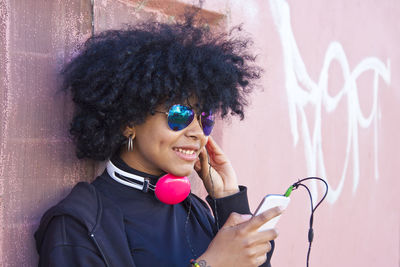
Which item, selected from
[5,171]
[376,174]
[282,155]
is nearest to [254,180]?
[282,155]

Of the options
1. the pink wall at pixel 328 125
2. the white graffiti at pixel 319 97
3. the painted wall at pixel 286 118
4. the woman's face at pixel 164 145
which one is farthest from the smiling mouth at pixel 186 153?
the white graffiti at pixel 319 97

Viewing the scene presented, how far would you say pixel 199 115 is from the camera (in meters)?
2.05

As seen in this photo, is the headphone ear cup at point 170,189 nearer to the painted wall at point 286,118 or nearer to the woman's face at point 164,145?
the woman's face at point 164,145

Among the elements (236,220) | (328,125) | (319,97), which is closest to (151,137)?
(236,220)

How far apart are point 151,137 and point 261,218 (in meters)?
0.55

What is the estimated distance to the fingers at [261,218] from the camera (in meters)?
1.76

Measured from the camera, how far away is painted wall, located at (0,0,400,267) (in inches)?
82.2

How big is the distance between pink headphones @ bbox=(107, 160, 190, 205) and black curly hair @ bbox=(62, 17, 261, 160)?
13cm

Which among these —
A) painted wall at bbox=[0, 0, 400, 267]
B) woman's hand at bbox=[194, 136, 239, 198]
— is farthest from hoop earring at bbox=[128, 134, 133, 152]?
woman's hand at bbox=[194, 136, 239, 198]

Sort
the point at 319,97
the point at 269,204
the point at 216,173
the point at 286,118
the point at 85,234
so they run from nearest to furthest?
the point at 85,234, the point at 269,204, the point at 216,173, the point at 286,118, the point at 319,97

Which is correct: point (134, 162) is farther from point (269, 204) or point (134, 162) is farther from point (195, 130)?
point (269, 204)

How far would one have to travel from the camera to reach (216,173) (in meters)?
2.42

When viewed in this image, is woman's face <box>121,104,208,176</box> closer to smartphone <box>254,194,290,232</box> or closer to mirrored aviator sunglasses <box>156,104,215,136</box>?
mirrored aviator sunglasses <box>156,104,215,136</box>

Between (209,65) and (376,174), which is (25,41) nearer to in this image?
(209,65)
